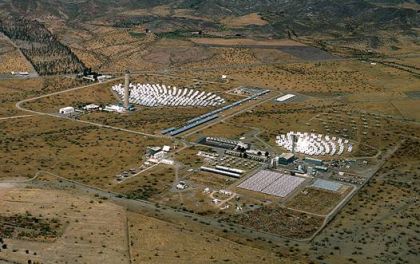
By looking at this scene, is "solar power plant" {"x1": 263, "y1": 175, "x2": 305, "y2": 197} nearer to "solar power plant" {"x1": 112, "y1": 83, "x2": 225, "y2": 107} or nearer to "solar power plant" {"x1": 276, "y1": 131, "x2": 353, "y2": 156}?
"solar power plant" {"x1": 276, "y1": 131, "x2": 353, "y2": 156}

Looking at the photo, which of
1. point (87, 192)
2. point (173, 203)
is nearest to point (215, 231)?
point (173, 203)

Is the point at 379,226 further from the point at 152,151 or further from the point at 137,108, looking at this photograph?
the point at 137,108

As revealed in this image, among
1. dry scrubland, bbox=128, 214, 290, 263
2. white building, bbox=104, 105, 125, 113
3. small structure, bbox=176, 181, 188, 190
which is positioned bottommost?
white building, bbox=104, 105, 125, 113

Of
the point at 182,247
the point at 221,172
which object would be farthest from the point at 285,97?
the point at 182,247

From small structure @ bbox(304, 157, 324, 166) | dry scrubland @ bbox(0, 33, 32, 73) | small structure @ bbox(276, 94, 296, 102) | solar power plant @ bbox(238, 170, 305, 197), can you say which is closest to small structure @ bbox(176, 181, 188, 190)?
solar power plant @ bbox(238, 170, 305, 197)

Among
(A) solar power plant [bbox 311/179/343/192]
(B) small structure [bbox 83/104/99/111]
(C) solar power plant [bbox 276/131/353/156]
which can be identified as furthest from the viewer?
(B) small structure [bbox 83/104/99/111]
